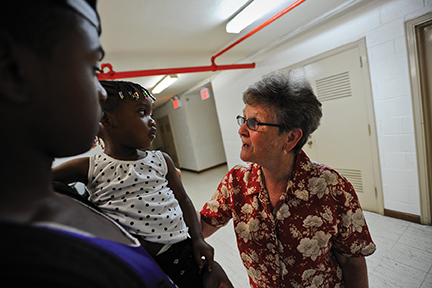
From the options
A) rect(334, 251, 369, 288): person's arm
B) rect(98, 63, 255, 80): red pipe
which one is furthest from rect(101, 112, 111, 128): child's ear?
rect(98, 63, 255, 80): red pipe

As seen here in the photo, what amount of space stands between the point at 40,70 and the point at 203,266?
2.10 feet

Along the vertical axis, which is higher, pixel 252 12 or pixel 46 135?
pixel 252 12

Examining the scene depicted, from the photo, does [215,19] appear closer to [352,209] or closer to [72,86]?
[352,209]

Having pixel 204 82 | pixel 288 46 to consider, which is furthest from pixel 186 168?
pixel 288 46

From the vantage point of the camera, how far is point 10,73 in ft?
0.80

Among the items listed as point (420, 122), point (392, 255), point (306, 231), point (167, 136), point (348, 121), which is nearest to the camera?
point (306, 231)

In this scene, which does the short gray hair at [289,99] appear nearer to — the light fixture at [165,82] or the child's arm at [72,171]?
the child's arm at [72,171]

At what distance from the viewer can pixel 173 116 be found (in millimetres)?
8484

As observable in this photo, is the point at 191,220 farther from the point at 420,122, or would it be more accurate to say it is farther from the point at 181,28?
the point at 420,122

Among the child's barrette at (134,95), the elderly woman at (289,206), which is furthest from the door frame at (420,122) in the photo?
the child's barrette at (134,95)

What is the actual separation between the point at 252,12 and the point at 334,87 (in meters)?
1.63

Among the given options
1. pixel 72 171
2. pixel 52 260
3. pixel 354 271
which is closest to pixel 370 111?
pixel 354 271

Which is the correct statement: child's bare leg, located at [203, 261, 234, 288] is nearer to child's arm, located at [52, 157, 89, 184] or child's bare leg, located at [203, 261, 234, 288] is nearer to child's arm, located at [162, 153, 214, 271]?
child's arm, located at [162, 153, 214, 271]

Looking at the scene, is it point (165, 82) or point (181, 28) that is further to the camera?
point (165, 82)
